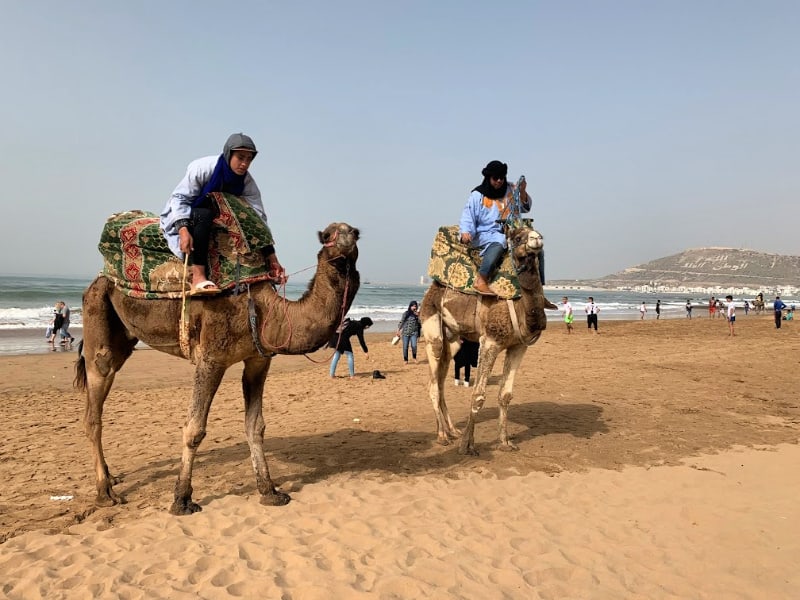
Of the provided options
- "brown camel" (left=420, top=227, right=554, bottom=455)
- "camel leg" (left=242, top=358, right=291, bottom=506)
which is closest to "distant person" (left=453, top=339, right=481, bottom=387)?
"brown camel" (left=420, top=227, right=554, bottom=455)

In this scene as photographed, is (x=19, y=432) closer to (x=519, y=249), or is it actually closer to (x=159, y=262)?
(x=159, y=262)

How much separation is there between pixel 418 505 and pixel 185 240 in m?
3.26

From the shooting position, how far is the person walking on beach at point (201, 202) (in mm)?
4766

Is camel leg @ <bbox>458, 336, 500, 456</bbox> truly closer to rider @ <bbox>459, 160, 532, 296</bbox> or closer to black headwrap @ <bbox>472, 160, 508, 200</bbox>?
rider @ <bbox>459, 160, 532, 296</bbox>

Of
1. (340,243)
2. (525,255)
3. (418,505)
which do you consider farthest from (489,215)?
(418,505)

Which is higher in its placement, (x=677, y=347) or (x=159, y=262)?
(x=159, y=262)

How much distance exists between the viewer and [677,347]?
2103cm

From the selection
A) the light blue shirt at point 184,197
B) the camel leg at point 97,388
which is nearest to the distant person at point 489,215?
the light blue shirt at point 184,197

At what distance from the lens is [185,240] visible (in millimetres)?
4719

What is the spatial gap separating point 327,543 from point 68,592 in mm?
1781

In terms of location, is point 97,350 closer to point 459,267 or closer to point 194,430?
point 194,430

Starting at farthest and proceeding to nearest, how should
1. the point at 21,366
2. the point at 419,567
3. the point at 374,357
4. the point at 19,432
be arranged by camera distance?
the point at 374,357, the point at 21,366, the point at 19,432, the point at 419,567

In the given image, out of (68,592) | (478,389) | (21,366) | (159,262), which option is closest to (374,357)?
(21,366)

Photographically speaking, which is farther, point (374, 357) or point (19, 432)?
point (374, 357)
